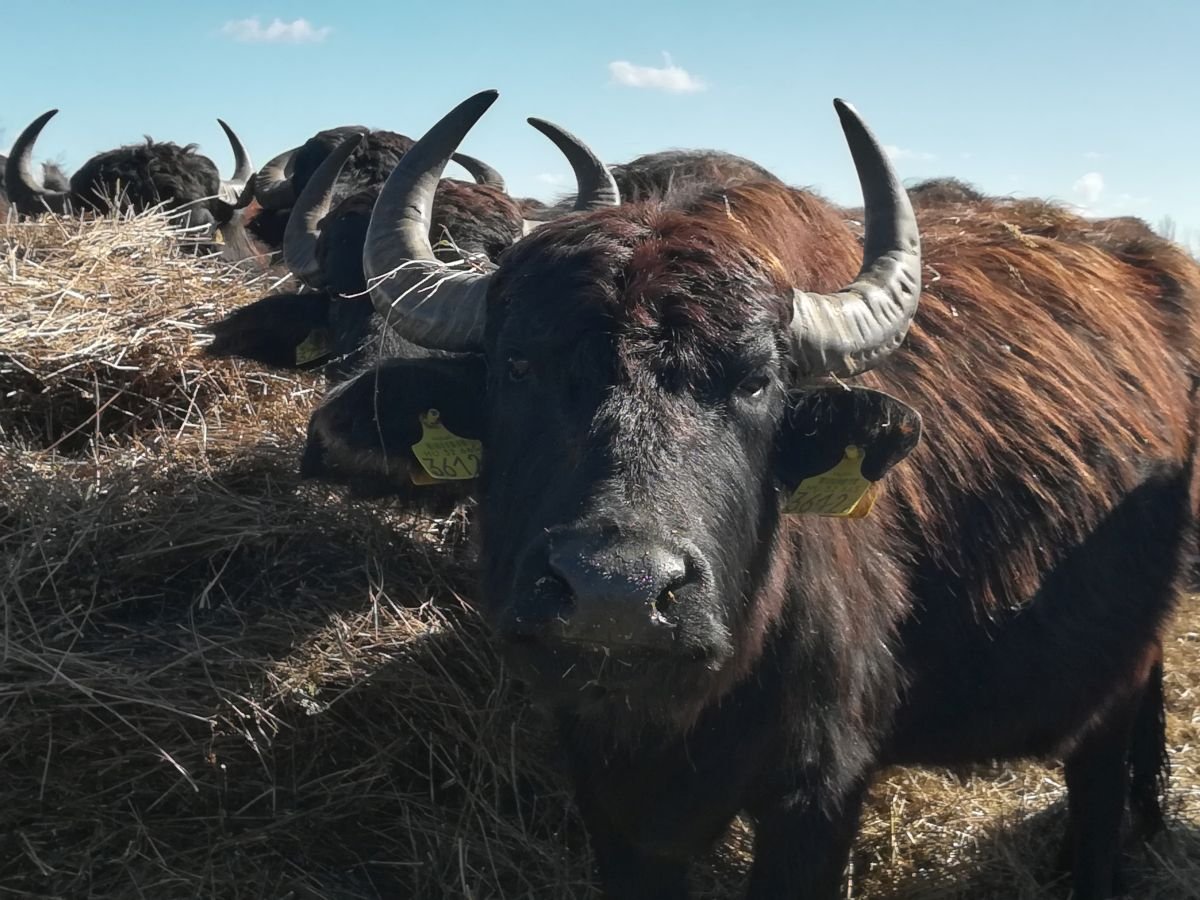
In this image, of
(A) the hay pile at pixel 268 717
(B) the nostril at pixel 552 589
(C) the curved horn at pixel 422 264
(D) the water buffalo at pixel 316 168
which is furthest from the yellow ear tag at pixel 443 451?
(D) the water buffalo at pixel 316 168

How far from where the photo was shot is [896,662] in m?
4.03

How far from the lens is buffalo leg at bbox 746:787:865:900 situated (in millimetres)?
3750

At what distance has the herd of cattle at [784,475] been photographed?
10.1 feet

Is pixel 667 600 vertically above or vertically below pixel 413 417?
below

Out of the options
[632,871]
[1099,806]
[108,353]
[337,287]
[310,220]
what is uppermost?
[310,220]

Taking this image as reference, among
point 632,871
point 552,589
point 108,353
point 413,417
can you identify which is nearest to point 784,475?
point 552,589

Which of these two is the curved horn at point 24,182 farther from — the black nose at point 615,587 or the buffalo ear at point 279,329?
the black nose at point 615,587

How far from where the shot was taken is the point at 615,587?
2676mm

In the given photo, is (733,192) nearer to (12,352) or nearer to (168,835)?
(168,835)

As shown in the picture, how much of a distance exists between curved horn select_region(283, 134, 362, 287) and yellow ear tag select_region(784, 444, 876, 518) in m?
3.43

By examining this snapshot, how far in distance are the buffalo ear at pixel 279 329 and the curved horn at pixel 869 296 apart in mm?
3122

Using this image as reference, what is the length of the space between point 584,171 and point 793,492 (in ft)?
6.69

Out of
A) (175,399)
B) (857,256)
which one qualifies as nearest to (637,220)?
(857,256)

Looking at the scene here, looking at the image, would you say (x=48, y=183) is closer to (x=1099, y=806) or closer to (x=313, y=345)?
(x=313, y=345)
